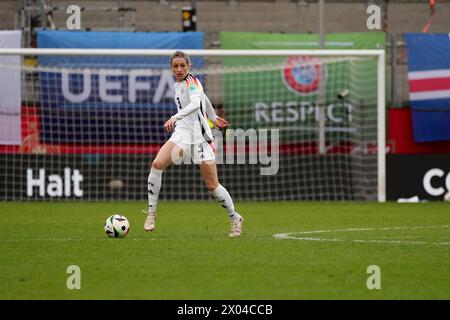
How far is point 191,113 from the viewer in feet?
42.4

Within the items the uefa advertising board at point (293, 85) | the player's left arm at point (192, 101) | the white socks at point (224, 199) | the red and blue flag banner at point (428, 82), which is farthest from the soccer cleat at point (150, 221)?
the red and blue flag banner at point (428, 82)

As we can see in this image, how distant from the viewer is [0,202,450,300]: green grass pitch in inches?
340

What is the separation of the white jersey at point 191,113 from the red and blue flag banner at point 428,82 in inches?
423

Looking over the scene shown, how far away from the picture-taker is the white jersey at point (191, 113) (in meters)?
12.8

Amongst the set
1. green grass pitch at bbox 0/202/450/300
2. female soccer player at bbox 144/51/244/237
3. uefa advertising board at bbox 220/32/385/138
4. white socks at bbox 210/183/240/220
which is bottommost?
green grass pitch at bbox 0/202/450/300

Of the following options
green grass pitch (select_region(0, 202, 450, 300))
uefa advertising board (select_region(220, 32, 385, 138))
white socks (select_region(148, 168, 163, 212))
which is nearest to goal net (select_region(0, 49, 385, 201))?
uefa advertising board (select_region(220, 32, 385, 138))

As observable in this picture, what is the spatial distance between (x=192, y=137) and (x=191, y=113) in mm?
351

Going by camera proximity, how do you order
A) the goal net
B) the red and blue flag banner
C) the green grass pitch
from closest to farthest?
the green grass pitch → the goal net → the red and blue flag banner

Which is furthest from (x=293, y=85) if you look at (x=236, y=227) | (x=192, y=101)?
(x=236, y=227)

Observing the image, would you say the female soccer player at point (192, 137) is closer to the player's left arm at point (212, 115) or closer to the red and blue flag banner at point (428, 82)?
the player's left arm at point (212, 115)

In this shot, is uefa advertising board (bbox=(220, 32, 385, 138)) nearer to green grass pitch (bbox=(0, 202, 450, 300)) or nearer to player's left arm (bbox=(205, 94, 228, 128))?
green grass pitch (bbox=(0, 202, 450, 300))

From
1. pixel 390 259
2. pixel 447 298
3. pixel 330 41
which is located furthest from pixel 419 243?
pixel 330 41

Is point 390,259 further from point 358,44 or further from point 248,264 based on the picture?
point 358,44

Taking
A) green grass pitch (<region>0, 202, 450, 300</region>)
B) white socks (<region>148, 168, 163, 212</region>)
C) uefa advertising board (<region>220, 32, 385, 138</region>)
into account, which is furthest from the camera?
uefa advertising board (<region>220, 32, 385, 138</region>)
